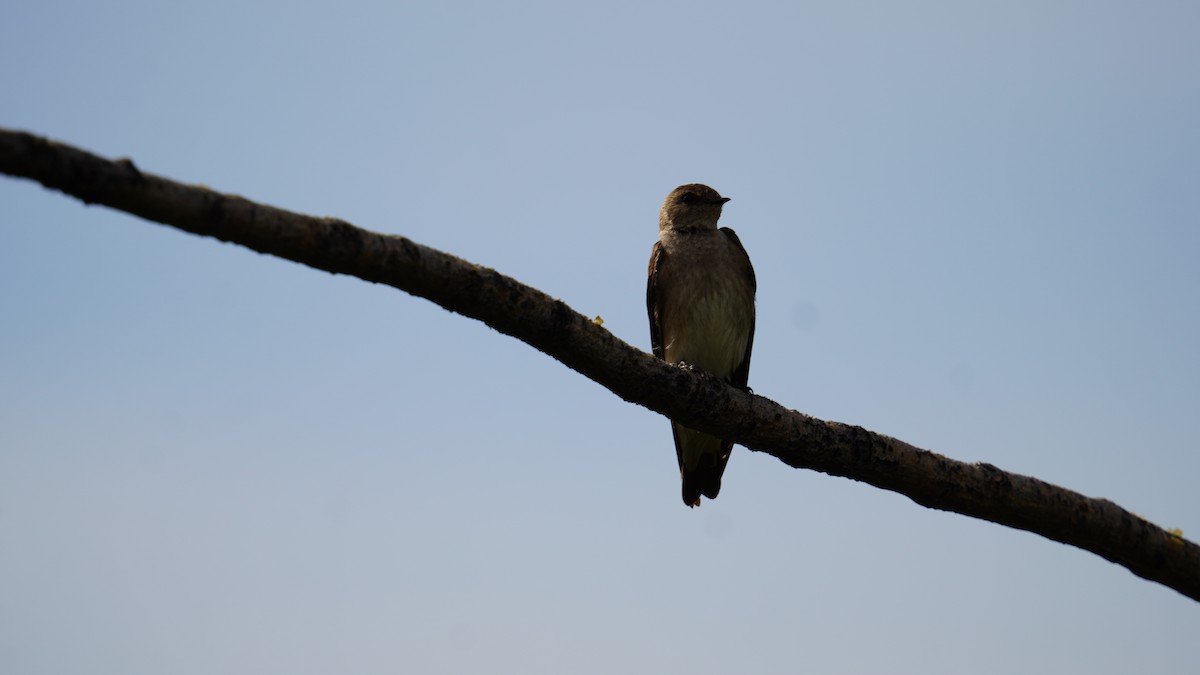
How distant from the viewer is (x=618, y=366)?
4867mm

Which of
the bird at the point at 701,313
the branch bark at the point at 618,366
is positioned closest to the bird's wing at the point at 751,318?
the bird at the point at 701,313

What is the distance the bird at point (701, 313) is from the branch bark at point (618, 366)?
9.71 feet

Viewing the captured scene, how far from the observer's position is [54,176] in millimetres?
3025

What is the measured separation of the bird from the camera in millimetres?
8570

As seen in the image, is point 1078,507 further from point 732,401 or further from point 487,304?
point 487,304

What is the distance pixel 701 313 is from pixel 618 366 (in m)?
3.75

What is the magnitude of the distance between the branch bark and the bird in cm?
296

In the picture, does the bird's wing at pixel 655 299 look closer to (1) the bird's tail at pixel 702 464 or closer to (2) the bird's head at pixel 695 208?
(2) the bird's head at pixel 695 208

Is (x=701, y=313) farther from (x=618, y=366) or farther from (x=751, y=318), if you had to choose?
(x=618, y=366)

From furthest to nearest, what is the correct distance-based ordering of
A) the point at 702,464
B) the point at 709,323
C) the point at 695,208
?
1. the point at 695,208
2. the point at 702,464
3. the point at 709,323

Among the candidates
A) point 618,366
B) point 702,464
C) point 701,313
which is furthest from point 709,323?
point 618,366

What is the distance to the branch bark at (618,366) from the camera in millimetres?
3191

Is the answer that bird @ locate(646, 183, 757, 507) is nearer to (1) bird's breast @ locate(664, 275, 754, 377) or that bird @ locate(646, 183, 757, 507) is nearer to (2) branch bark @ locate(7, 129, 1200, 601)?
(1) bird's breast @ locate(664, 275, 754, 377)

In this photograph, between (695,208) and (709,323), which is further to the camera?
(695,208)
